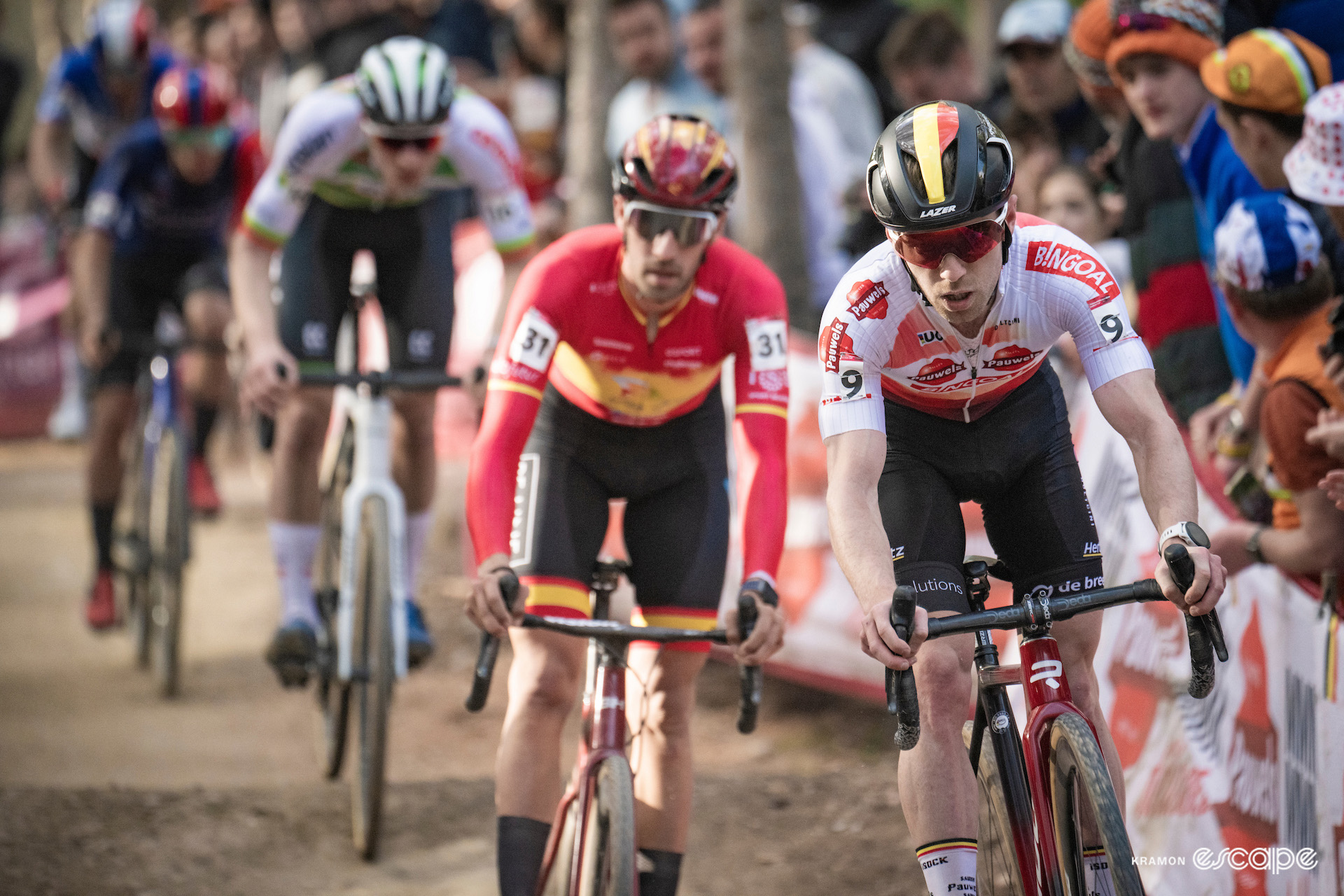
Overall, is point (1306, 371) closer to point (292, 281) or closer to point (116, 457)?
point (292, 281)

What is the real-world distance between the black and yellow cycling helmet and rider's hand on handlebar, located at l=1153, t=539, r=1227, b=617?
0.87 m

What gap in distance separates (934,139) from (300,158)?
3.18m

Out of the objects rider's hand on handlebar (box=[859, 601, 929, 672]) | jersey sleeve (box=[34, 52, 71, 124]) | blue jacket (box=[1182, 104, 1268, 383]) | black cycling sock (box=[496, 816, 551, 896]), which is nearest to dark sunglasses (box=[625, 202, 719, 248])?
rider's hand on handlebar (box=[859, 601, 929, 672])

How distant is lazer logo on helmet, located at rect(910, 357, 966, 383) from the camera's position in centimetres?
355

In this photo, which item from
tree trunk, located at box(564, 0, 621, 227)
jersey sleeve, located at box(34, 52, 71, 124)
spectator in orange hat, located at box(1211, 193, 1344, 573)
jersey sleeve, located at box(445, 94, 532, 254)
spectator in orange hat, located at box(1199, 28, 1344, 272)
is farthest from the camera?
tree trunk, located at box(564, 0, 621, 227)

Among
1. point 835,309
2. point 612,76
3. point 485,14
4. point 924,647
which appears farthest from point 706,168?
point 485,14

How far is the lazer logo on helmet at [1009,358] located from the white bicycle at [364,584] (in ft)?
8.31

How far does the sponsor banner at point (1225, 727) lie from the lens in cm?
384

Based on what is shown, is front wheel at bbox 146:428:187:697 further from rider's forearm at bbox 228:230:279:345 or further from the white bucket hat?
the white bucket hat

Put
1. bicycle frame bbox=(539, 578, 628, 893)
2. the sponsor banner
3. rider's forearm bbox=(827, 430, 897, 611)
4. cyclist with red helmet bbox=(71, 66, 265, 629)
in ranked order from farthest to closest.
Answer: cyclist with red helmet bbox=(71, 66, 265, 629) → the sponsor banner → bicycle frame bbox=(539, 578, 628, 893) → rider's forearm bbox=(827, 430, 897, 611)

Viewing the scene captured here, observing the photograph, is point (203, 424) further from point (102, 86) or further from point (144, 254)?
point (102, 86)

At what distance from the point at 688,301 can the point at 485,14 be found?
8709 mm

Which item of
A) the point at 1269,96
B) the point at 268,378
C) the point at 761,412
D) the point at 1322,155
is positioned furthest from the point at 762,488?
the point at 268,378

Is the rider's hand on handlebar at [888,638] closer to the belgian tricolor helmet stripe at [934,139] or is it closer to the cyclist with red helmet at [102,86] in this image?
the belgian tricolor helmet stripe at [934,139]
